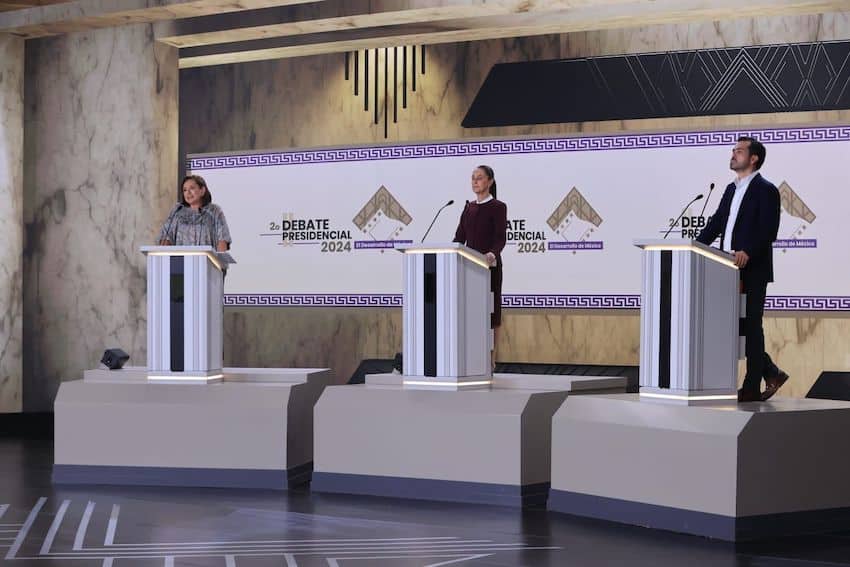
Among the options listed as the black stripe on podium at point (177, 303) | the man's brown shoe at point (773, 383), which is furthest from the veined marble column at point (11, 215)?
the man's brown shoe at point (773, 383)

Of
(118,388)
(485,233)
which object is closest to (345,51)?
(485,233)

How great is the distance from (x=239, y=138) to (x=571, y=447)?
19.3ft

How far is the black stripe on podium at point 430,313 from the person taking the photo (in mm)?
6148

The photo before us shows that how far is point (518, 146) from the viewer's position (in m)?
8.43

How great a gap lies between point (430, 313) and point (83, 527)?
204 centimetres

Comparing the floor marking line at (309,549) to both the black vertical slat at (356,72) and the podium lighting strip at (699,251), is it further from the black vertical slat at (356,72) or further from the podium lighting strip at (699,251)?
the black vertical slat at (356,72)

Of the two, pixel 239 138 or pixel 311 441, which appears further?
pixel 239 138

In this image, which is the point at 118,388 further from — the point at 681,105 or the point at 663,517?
the point at 681,105

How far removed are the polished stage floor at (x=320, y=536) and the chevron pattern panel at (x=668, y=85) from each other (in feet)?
13.5

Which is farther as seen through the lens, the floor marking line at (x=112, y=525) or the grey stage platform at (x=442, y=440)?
the grey stage platform at (x=442, y=440)

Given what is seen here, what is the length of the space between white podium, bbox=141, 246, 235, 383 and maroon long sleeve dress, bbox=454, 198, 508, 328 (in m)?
1.38

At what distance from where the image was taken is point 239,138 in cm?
1048

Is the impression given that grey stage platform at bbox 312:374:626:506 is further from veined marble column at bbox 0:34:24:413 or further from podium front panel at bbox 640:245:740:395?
veined marble column at bbox 0:34:24:413

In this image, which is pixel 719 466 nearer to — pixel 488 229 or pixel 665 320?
pixel 665 320
